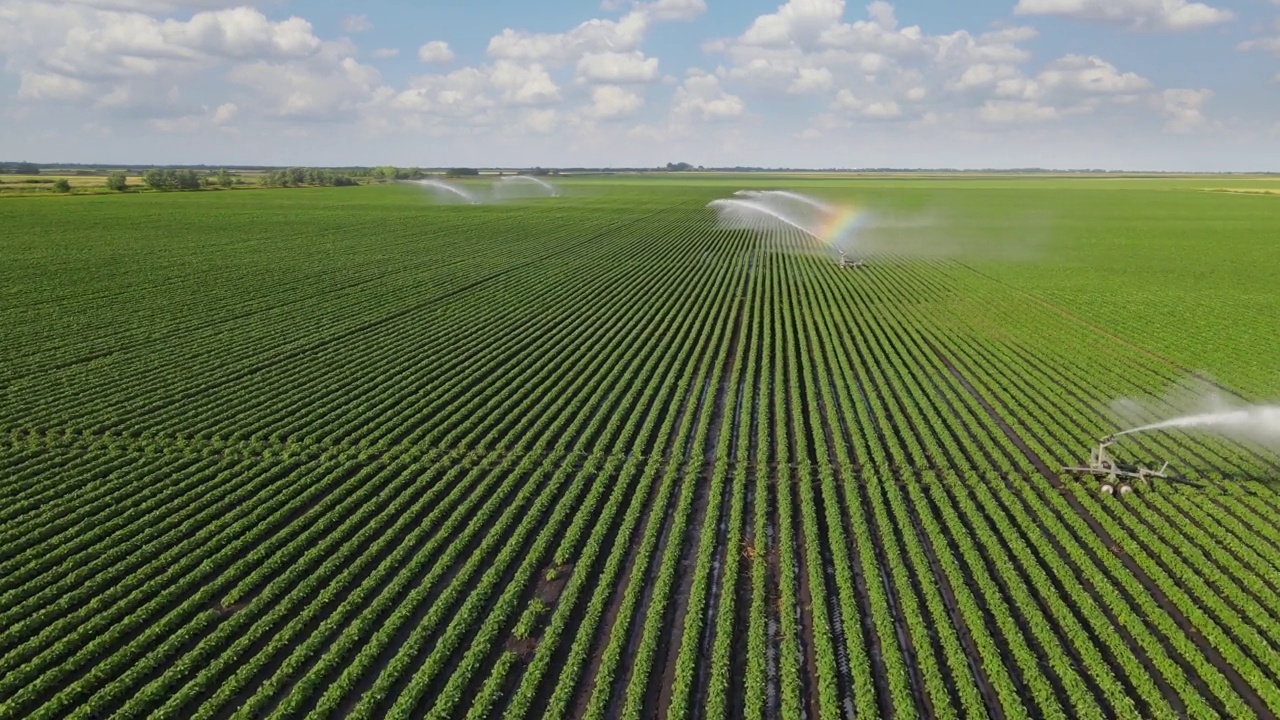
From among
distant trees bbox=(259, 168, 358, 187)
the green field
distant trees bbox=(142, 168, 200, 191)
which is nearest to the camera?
the green field

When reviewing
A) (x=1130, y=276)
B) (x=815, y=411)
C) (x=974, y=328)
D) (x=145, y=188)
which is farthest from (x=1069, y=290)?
(x=145, y=188)

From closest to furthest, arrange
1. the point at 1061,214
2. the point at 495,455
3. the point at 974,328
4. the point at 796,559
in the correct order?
the point at 796,559
the point at 495,455
the point at 974,328
the point at 1061,214

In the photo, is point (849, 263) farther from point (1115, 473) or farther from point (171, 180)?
point (171, 180)

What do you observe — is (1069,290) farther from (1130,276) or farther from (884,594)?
(884,594)

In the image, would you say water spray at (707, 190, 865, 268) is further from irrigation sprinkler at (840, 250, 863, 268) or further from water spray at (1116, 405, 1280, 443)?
water spray at (1116, 405, 1280, 443)

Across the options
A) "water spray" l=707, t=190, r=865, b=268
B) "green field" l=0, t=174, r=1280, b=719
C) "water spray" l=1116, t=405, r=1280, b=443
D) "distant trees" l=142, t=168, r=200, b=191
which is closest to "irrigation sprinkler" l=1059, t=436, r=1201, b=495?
"green field" l=0, t=174, r=1280, b=719

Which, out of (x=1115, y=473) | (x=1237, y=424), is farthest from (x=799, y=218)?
(x=1115, y=473)
